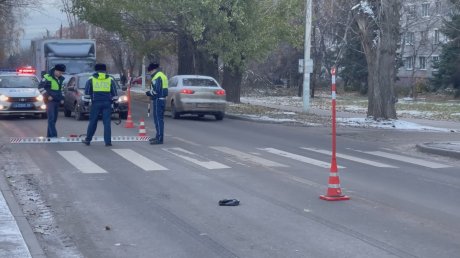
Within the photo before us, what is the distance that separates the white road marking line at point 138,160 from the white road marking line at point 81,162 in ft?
2.49

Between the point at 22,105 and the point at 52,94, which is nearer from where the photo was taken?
the point at 52,94

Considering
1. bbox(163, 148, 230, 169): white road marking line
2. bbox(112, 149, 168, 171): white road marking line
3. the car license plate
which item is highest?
the car license plate

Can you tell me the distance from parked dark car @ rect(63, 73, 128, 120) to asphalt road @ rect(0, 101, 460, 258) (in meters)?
7.03

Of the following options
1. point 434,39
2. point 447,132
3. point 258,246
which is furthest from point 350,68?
point 258,246

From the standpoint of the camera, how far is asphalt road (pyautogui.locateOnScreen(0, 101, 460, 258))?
344 inches

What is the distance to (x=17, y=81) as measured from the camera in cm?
2825

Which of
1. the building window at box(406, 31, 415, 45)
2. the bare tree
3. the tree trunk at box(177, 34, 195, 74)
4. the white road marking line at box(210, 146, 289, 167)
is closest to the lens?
the white road marking line at box(210, 146, 289, 167)

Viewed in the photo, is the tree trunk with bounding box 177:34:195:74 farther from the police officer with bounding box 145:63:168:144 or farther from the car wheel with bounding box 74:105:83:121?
the police officer with bounding box 145:63:168:144

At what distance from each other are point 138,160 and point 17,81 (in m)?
13.9

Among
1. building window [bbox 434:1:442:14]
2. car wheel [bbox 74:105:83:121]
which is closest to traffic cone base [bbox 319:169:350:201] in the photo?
car wheel [bbox 74:105:83:121]

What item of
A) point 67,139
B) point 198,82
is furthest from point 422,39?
point 67,139

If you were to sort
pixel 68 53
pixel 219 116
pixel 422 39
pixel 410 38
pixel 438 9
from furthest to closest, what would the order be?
pixel 410 38
pixel 438 9
pixel 422 39
pixel 68 53
pixel 219 116

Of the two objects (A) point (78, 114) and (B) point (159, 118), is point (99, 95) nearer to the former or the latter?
(B) point (159, 118)

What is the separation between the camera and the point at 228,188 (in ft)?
40.9
